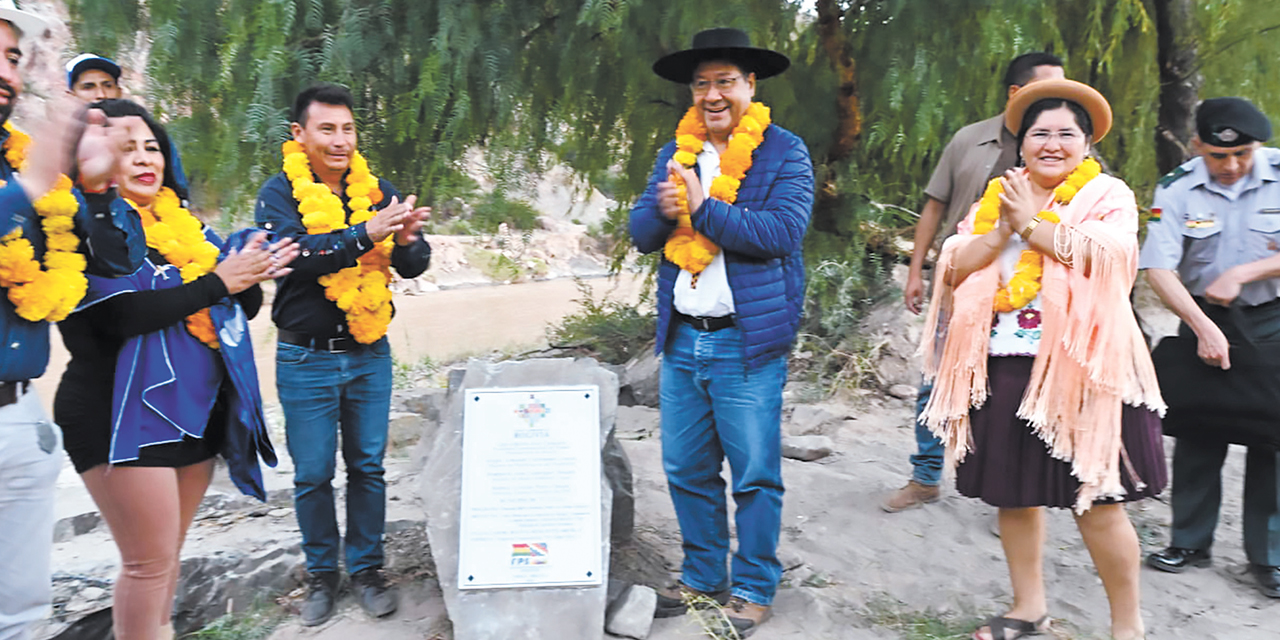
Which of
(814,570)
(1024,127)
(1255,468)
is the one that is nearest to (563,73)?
(1024,127)

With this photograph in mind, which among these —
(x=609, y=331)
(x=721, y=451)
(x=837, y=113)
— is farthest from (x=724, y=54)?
(x=609, y=331)

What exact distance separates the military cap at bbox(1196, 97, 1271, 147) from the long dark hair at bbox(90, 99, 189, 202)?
3.79 m

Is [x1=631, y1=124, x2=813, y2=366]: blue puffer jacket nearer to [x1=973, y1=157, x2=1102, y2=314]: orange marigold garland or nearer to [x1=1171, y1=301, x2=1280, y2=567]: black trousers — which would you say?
[x1=973, y1=157, x2=1102, y2=314]: orange marigold garland

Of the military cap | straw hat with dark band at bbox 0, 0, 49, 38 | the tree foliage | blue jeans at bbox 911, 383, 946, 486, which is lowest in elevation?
blue jeans at bbox 911, 383, 946, 486

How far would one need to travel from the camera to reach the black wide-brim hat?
3.07m

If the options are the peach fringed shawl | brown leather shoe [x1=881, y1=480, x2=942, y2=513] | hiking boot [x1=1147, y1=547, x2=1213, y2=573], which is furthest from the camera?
brown leather shoe [x1=881, y1=480, x2=942, y2=513]

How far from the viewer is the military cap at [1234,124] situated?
11.0 ft

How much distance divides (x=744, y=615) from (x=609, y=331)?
17.2 feet

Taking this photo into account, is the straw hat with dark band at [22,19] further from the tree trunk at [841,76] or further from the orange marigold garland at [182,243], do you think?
the tree trunk at [841,76]

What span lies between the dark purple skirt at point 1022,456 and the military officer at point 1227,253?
0.95 meters

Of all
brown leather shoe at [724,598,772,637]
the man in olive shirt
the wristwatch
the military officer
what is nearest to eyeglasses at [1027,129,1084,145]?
the wristwatch

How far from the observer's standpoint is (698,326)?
10.3 feet

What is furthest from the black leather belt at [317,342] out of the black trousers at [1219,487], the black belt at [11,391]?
the black trousers at [1219,487]

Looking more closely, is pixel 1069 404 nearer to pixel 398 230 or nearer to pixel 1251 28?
pixel 398 230
